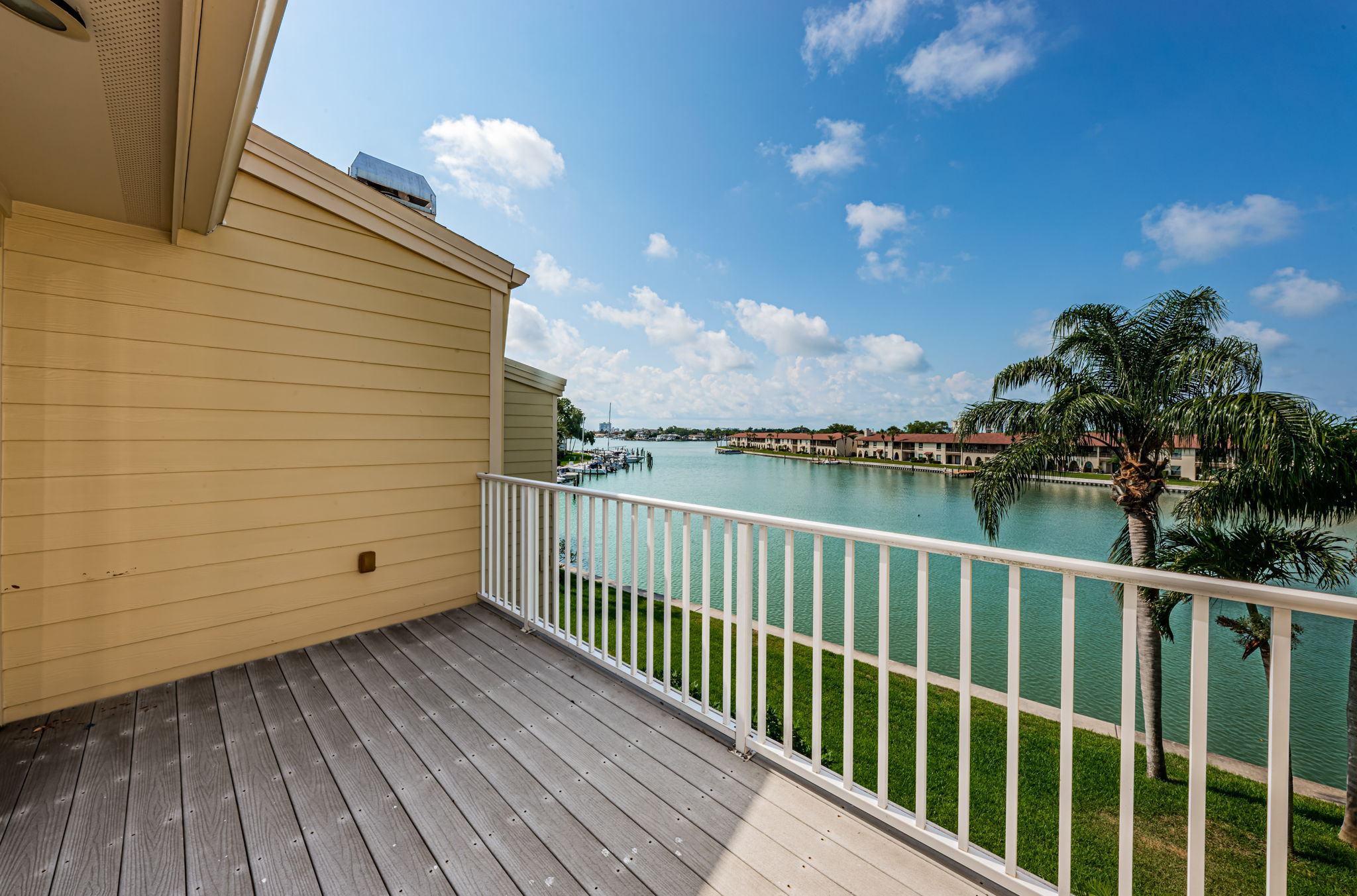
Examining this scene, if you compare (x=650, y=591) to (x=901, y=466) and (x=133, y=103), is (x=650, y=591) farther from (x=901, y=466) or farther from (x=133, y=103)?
(x=901, y=466)

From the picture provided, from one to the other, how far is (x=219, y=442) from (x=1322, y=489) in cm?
823

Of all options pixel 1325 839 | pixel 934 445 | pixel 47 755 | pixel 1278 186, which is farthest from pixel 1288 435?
pixel 1278 186

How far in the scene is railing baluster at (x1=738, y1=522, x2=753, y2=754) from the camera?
1.77 m

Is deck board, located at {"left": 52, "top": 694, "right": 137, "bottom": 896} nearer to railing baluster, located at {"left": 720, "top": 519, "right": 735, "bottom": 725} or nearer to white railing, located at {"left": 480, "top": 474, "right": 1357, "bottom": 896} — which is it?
white railing, located at {"left": 480, "top": 474, "right": 1357, "bottom": 896}

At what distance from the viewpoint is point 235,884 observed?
1.29 meters

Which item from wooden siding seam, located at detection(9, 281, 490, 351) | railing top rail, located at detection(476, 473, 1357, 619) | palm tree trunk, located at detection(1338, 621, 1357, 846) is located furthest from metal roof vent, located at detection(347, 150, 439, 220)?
palm tree trunk, located at detection(1338, 621, 1357, 846)

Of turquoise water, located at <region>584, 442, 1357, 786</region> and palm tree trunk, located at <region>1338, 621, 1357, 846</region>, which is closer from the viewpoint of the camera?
palm tree trunk, located at <region>1338, 621, 1357, 846</region>

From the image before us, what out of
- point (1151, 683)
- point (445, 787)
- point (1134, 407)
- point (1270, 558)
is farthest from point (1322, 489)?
point (445, 787)

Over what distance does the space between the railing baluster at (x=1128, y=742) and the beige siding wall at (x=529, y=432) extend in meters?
6.42

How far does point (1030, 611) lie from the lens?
12.9m

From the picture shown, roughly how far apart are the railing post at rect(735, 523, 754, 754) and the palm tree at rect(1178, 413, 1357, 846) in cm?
565

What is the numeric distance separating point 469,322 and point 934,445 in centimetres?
2350

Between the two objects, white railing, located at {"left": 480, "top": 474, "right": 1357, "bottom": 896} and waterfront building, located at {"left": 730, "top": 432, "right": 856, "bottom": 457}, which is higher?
waterfront building, located at {"left": 730, "top": 432, "right": 856, "bottom": 457}

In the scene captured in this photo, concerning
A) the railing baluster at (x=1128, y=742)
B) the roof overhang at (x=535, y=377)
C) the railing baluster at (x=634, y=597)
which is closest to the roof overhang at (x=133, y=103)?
the railing baluster at (x=634, y=597)
